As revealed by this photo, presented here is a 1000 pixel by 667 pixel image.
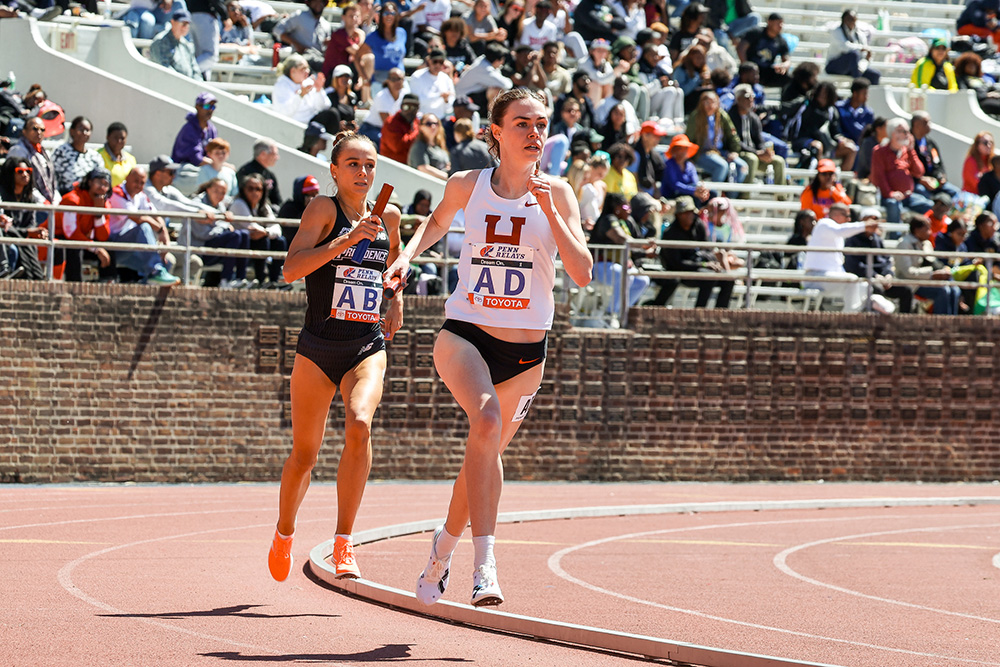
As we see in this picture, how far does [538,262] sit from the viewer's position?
788 centimetres

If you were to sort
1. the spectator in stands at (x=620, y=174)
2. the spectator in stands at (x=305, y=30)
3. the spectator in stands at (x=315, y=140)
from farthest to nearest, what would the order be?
1. the spectator in stands at (x=305, y=30)
2. the spectator in stands at (x=620, y=174)
3. the spectator in stands at (x=315, y=140)

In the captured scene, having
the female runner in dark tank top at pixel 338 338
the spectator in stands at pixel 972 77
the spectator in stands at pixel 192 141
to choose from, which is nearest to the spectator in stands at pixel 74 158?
the spectator in stands at pixel 192 141

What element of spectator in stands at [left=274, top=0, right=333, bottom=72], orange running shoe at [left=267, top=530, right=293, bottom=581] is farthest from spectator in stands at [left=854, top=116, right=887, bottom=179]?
orange running shoe at [left=267, top=530, right=293, bottom=581]

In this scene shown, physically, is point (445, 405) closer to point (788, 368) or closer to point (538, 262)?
point (788, 368)

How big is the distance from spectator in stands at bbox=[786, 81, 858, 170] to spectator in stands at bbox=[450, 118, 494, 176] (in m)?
6.82

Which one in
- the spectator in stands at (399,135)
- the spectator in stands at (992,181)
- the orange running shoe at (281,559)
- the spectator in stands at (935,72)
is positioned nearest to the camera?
the orange running shoe at (281,559)

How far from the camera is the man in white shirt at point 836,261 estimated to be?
20.0m

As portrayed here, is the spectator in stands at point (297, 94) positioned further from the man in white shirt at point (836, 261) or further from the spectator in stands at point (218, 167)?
the man in white shirt at point (836, 261)

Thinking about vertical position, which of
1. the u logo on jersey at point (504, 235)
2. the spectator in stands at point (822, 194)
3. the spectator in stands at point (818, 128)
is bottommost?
the u logo on jersey at point (504, 235)

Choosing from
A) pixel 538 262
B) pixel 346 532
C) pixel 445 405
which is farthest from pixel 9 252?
pixel 538 262

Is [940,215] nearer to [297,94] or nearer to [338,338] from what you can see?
[297,94]

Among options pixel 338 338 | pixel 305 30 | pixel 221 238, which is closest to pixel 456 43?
pixel 305 30

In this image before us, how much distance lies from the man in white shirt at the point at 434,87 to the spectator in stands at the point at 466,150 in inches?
59.5

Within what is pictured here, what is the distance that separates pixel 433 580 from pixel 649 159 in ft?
48.7
